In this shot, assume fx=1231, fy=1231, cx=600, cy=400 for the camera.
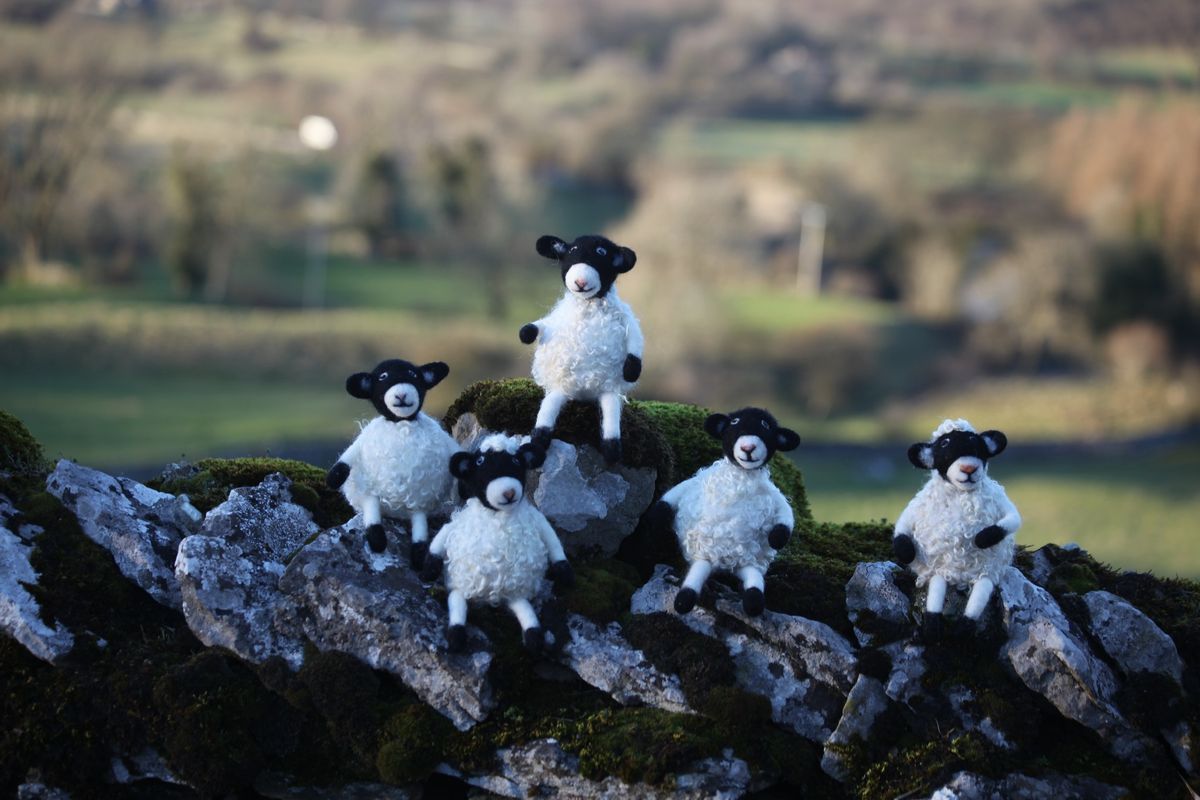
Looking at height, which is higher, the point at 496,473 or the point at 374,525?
the point at 496,473

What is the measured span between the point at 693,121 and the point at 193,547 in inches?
1813

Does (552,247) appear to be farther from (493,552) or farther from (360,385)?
(493,552)

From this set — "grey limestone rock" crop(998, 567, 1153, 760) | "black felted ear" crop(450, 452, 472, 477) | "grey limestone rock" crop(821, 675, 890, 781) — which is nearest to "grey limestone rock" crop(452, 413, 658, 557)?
"black felted ear" crop(450, 452, 472, 477)

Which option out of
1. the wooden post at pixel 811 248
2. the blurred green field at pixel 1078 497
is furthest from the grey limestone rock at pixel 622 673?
the wooden post at pixel 811 248

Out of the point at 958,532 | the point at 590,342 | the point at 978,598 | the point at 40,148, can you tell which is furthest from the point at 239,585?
the point at 40,148

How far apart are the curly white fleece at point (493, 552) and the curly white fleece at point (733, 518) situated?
82 cm

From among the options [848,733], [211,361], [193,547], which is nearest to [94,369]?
[211,361]

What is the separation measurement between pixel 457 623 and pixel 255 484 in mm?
2651

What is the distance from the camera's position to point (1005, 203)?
46750 millimetres

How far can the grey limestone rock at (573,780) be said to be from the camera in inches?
257

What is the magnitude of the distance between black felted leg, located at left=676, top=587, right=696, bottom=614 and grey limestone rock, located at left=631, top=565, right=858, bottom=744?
0.16 metres

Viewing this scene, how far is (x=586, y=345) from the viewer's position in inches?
295

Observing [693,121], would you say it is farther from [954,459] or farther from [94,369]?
[954,459]

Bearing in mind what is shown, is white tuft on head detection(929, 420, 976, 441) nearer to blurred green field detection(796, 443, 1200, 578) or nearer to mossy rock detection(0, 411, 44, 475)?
mossy rock detection(0, 411, 44, 475)
